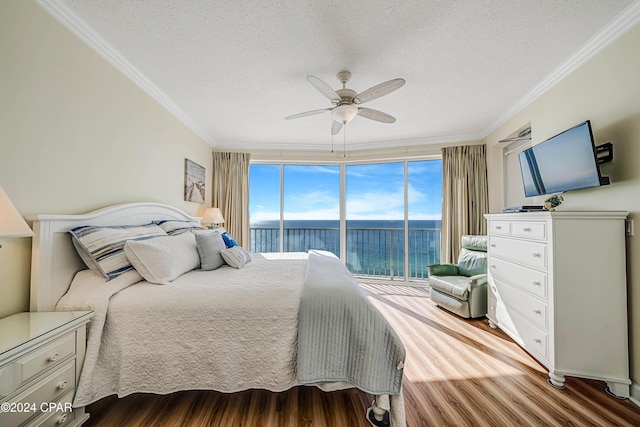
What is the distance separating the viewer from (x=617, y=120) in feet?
6.03

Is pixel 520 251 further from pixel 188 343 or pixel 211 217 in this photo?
pixel 211 217

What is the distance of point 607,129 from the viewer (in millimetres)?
1912

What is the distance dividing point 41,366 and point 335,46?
261 centimetres

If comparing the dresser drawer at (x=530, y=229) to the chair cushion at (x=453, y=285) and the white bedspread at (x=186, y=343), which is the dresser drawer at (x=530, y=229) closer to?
the chair cushion at (x=453, y=285)

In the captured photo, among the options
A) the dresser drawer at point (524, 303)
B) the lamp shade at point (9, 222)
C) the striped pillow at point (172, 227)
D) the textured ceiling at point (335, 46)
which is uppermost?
the textured ceiling at point (335, 46)

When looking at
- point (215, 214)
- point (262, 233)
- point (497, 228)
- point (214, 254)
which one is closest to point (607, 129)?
point (497, 228)

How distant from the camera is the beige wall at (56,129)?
1.41 meters

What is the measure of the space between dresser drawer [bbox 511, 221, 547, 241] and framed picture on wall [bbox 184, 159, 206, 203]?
151 inches

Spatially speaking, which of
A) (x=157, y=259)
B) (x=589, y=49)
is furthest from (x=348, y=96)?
(x=157, y=259)

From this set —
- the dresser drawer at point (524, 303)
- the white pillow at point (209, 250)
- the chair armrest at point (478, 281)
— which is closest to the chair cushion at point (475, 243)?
the chair armrest at point (478, 281)

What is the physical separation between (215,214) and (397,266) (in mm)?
3404

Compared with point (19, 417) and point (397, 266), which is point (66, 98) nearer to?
point (19, 417)

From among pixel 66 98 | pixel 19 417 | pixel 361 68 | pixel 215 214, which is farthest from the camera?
pixel 215 214

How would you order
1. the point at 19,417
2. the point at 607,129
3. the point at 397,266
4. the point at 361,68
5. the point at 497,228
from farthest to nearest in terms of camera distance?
the point at 397,266
the point at 497,228
the point at 361,68
the point at 607,129
the point at 19,417
